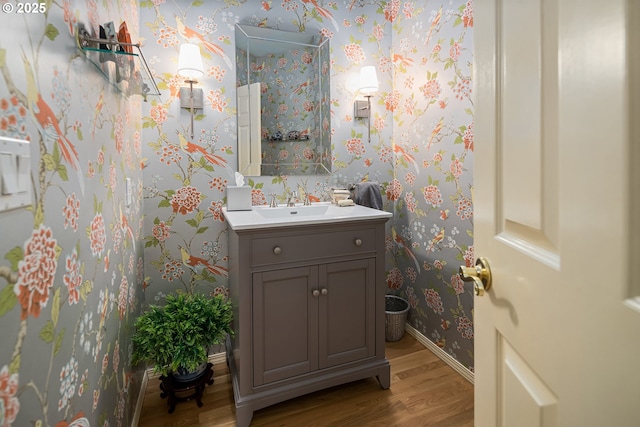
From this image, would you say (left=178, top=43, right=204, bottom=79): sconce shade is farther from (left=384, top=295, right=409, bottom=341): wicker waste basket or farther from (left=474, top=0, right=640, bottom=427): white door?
(left=384, top=295, right=409, bottom=341): wicker waste basket

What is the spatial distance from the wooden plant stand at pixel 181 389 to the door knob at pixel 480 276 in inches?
59.5

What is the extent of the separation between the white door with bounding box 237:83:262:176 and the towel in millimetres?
711

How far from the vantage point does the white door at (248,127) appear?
77.2 inches

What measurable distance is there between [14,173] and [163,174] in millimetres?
1407

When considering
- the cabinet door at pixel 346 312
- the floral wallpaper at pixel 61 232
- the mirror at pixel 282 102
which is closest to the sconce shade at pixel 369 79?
the mirror at pixel 282 102

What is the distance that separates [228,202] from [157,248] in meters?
0.50

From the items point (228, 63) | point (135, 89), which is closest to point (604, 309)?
point (135, 89)

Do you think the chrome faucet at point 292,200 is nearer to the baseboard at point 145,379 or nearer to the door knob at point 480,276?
the baseboard at point 145,379

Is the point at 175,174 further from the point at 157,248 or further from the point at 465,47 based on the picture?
the point at 465,47

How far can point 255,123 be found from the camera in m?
1.98

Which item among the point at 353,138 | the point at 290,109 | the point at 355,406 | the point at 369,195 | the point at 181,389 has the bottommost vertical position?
the point at 355,406

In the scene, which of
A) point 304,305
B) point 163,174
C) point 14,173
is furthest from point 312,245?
point 14,173

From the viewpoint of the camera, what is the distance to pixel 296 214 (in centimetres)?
196

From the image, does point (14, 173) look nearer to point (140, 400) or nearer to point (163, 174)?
point (163, 174)
